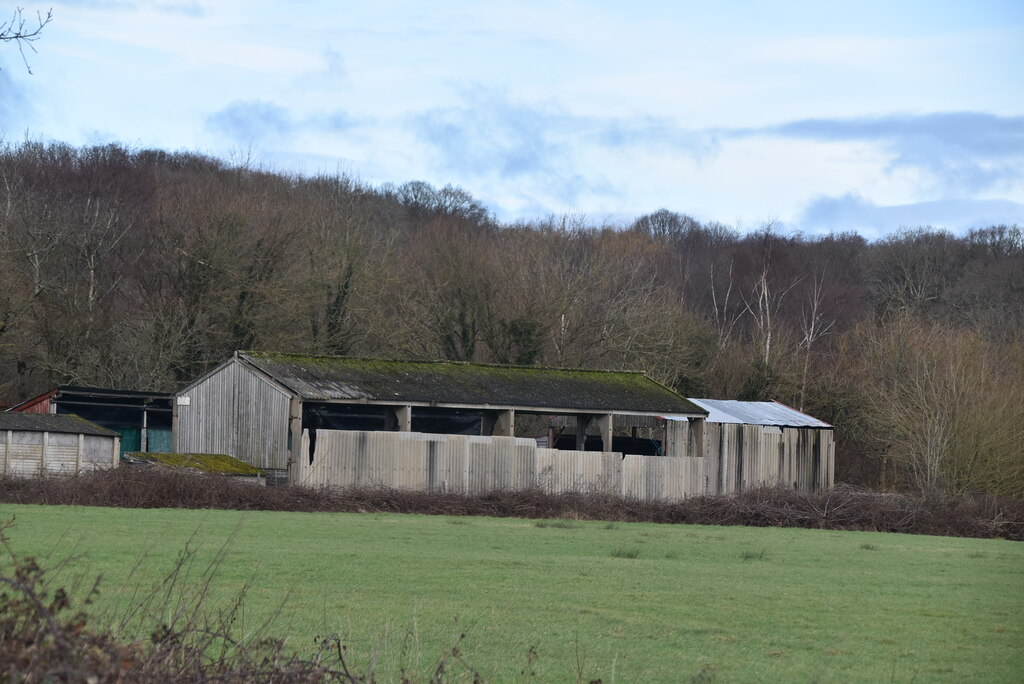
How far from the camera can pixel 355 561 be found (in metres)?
17.5

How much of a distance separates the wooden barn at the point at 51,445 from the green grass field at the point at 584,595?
6416 mm

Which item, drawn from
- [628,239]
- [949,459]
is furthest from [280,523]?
[628,239]

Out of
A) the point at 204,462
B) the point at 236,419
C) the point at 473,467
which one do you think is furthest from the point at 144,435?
the point at 473,467

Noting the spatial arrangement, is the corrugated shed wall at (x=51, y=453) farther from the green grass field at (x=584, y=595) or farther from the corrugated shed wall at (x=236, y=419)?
the green grass field at (x=584, y=595)

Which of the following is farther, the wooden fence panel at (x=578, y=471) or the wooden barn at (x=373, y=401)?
the wooden fence panel at (x=578, y=471)

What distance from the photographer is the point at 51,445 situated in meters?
31.9

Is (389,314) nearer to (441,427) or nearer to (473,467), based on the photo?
(441,427)

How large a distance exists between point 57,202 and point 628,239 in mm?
38774

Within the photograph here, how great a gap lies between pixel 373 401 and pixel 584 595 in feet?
65.4

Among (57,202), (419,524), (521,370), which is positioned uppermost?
(57,202)

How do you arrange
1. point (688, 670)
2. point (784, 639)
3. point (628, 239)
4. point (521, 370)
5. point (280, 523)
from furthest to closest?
point (628, 239) → point (521, 370) → point (280, 523) → point (784, 639) → point (688, 670)

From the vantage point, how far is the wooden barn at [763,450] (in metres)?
39.4

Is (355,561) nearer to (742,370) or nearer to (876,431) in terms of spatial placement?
(876,431)

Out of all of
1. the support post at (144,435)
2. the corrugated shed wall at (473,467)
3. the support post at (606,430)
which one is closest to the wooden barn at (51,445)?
the corrugated shed wall at (473,467)
